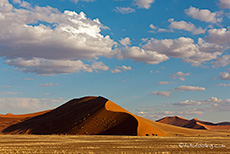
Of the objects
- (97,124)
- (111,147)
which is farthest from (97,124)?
(111,147)

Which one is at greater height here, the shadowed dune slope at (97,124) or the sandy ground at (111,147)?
the shadowed dune slope at (97,124)

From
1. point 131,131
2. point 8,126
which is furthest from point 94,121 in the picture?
point 8,126

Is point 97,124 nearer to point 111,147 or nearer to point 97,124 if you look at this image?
point 97,124

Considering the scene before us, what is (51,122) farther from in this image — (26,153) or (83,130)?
(26,153)

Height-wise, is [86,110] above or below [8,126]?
above

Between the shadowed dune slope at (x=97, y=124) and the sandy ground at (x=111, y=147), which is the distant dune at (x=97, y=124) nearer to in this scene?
the shadowed dune slope at (x=97, y=124)

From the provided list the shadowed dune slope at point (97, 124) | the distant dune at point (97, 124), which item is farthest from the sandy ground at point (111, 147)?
the shadowed dune slope at point (97, 124)

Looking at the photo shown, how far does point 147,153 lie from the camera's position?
25.5 meters

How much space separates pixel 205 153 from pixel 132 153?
282 inches

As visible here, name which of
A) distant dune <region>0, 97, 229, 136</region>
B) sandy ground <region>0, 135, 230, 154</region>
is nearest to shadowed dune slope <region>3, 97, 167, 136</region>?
distant dune <region>0, 97, 229, 136</region>

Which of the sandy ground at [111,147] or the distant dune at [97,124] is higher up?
the distant dune at [97,124]

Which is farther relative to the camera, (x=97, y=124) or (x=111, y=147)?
(x=97, y=124)

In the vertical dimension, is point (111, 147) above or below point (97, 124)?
below

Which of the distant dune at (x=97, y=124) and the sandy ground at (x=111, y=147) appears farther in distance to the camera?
the distant dune at (x=97, y=124)
